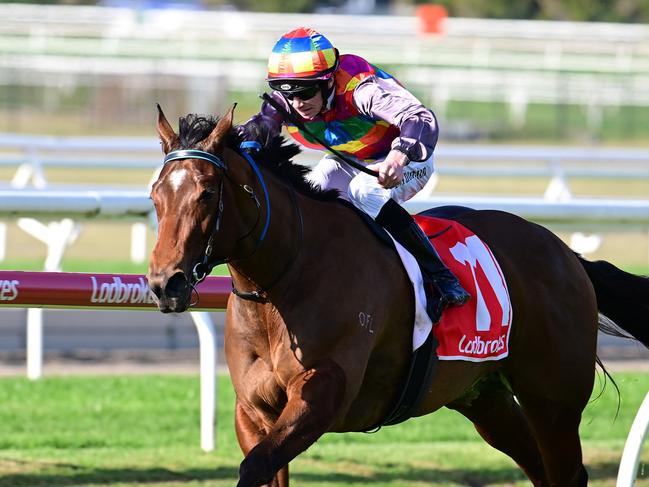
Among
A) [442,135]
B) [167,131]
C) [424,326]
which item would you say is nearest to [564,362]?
[424,326]

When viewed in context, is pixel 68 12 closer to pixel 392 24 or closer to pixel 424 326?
pixel 392 24

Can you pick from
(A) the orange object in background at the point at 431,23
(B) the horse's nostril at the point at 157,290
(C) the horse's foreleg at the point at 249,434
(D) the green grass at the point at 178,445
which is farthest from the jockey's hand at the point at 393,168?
(A) the orange object in background at the point at 431,23

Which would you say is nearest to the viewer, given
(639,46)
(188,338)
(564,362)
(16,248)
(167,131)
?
(167,131)

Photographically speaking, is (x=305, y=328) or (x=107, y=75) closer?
(x=305, y=328)

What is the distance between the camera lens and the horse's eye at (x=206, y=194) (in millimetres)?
3787

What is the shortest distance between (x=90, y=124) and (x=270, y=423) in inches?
993

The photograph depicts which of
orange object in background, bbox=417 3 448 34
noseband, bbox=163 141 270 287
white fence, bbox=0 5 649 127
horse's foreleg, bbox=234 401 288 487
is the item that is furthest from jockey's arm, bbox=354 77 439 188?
orange object in background, bbox=417 3 448 34

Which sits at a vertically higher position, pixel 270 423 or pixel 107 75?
pixel 270 423

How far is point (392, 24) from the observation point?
3616 centimetres

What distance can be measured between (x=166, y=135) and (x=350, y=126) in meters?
0.88

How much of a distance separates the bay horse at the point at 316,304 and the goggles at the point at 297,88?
189mm

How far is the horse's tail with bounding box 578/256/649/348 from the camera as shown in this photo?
543 centimetres

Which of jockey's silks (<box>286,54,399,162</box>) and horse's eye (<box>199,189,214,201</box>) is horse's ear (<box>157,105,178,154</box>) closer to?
horse's eye (<box>199,189,214,201</box>)

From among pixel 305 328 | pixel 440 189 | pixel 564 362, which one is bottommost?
pixel 440 189
